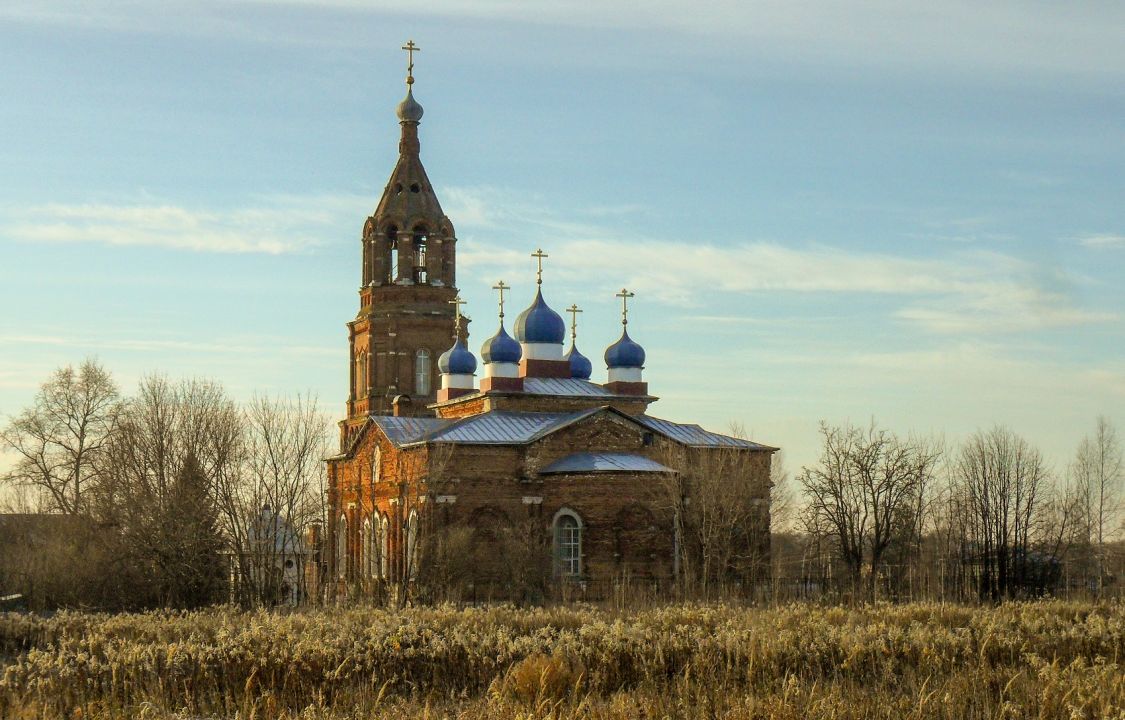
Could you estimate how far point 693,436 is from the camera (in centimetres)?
4038

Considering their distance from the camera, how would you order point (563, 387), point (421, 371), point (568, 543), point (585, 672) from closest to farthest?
point (585, 672) < point (568, 543) < point (563, 387) < point (421, 371)

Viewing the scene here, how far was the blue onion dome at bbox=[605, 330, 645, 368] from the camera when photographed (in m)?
43.6

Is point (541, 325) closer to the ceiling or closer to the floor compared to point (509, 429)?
closer to the ceiling

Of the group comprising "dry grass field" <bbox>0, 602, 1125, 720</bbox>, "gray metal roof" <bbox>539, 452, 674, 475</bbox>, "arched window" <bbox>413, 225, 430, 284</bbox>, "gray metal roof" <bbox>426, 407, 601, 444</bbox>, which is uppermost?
"arched window" <bbox>413, 225, 430, 284</bbox>

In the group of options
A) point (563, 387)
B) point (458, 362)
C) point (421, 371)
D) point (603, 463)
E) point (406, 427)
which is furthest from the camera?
point (421, 371)

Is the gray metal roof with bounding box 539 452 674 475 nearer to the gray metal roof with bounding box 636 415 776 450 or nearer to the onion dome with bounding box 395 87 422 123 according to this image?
the gray metal roof with bounding box 636 415 776 450

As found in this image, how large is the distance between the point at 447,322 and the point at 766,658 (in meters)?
30.8

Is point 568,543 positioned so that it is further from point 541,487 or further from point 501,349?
point 501,349

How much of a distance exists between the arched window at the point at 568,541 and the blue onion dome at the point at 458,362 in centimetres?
835

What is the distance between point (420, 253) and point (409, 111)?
4780 mm

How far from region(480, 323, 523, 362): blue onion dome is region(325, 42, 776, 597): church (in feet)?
0.13

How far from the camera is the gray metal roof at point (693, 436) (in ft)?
129

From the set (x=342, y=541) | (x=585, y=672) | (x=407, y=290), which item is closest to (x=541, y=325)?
(x=407, y=290)

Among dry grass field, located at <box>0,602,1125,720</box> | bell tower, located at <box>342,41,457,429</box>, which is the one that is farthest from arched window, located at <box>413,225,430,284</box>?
dry grass field, located at <box>0,602,1125,720</box>
